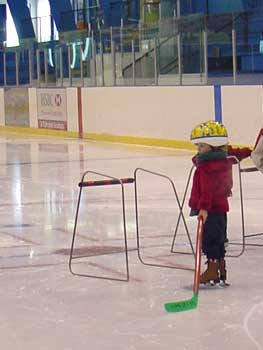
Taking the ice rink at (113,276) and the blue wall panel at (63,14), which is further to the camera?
the blue wall panel at (63,14)

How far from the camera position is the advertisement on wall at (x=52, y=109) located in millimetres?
20859

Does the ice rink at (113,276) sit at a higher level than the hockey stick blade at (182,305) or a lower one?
lower

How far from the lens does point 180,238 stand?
7.43m

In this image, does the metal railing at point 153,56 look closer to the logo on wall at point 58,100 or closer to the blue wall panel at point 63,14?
the logo on wall at point 58,100

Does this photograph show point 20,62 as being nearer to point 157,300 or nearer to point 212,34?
point 212,34

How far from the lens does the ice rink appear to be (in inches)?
177

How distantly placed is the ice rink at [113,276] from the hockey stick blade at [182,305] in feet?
0.12

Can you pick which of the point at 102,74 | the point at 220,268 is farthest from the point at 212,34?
the point at 220,268

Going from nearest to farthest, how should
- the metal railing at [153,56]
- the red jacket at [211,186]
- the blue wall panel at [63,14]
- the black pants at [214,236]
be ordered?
the red jacket at [211,186] → the black pants at [214,236] → the metal railing at [153,56] → the blue wall panel at [63,14]

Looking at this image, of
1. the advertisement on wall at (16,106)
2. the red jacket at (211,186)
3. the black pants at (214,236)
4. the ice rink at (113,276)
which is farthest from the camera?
the advertisement on wall at (16,106)

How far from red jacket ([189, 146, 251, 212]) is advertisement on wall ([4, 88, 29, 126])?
17578 millimetres

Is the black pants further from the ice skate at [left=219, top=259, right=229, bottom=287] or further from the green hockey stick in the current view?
the green hockey stick

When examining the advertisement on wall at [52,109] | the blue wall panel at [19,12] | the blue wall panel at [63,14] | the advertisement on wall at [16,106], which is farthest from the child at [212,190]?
the blue wall panel at [19,12]

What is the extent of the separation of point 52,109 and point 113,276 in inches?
620
